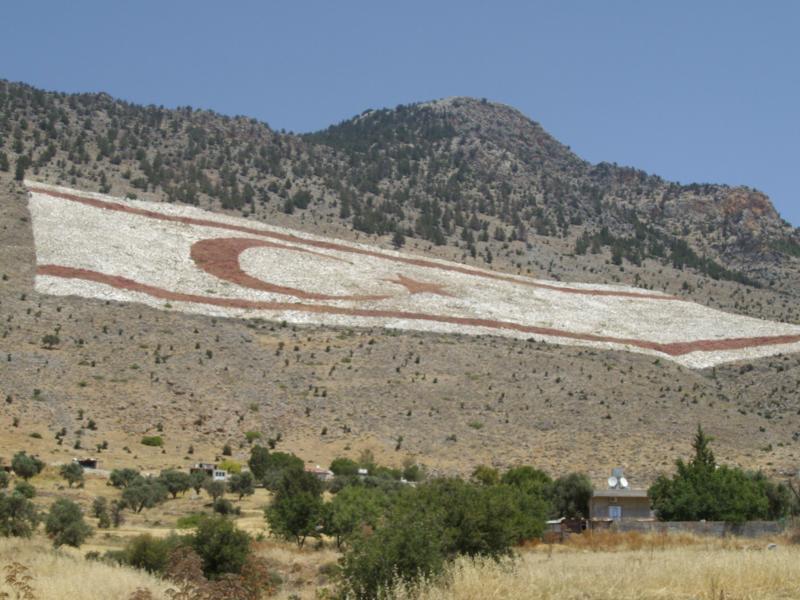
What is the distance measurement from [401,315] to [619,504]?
878 inches

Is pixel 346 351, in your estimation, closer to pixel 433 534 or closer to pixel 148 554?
pixel 148 554

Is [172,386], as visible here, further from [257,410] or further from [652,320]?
[652,320]

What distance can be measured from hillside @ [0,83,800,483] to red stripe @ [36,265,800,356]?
2.27 metres

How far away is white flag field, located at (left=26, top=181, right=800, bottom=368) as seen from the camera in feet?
157

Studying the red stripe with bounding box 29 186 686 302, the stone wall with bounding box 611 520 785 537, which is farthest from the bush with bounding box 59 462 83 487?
the red stripe with bounding box 29 186 686 302

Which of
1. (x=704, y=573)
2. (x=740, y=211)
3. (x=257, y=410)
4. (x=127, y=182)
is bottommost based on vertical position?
(x=257, y=410)

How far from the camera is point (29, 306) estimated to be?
136 ft

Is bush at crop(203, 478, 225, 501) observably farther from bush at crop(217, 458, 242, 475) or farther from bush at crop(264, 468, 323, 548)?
bush at crop(264, 468, 323, 548)

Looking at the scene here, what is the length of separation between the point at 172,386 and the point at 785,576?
1171 inches

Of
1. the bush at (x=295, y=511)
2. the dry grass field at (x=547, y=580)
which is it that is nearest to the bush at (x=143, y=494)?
the bush at (x=295, y=511)

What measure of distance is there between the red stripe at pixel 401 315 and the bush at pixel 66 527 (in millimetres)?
27510

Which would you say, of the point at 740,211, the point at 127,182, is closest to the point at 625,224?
the point at 740,211

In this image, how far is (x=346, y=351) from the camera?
44.1 m

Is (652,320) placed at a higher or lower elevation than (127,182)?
lower
